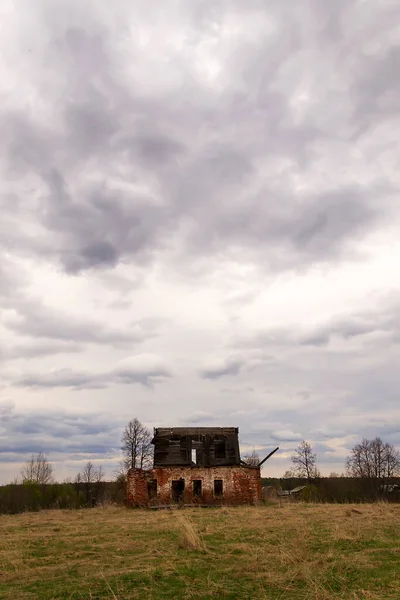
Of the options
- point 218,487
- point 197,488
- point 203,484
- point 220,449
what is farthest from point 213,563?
point 220,449

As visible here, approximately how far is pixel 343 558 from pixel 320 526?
5.93 m

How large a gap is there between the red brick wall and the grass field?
48.9ft

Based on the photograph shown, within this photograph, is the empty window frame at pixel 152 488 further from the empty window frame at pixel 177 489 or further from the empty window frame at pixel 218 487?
the empty window frame at pixel 218 487

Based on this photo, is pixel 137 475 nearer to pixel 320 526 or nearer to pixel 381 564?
pixel 320 526

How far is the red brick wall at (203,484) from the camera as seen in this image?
3027 centimetres

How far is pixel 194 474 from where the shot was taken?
102 feet

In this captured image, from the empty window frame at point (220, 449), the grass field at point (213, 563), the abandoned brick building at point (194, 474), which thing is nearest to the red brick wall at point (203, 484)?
the abandoned brick building at point (194, 474)

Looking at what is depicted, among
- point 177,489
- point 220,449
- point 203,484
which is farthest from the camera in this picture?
point 220,449

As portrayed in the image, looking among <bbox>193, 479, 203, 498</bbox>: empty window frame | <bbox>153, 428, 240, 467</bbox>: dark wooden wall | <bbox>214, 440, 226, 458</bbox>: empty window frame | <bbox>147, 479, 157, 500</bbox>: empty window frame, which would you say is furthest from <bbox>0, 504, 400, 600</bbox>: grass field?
<bbox>214, 440, 226, 458</bbox>: empty window frame

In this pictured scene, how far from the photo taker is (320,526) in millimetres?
15172

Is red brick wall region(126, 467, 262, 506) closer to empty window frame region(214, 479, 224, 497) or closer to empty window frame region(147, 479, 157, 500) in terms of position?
empty window frame region(214, 479, 224, 497)

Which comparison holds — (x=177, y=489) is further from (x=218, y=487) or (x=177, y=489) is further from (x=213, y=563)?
(x=213, y=563)

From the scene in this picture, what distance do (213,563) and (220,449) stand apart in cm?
2313

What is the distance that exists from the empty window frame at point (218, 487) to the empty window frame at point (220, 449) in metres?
1.62
